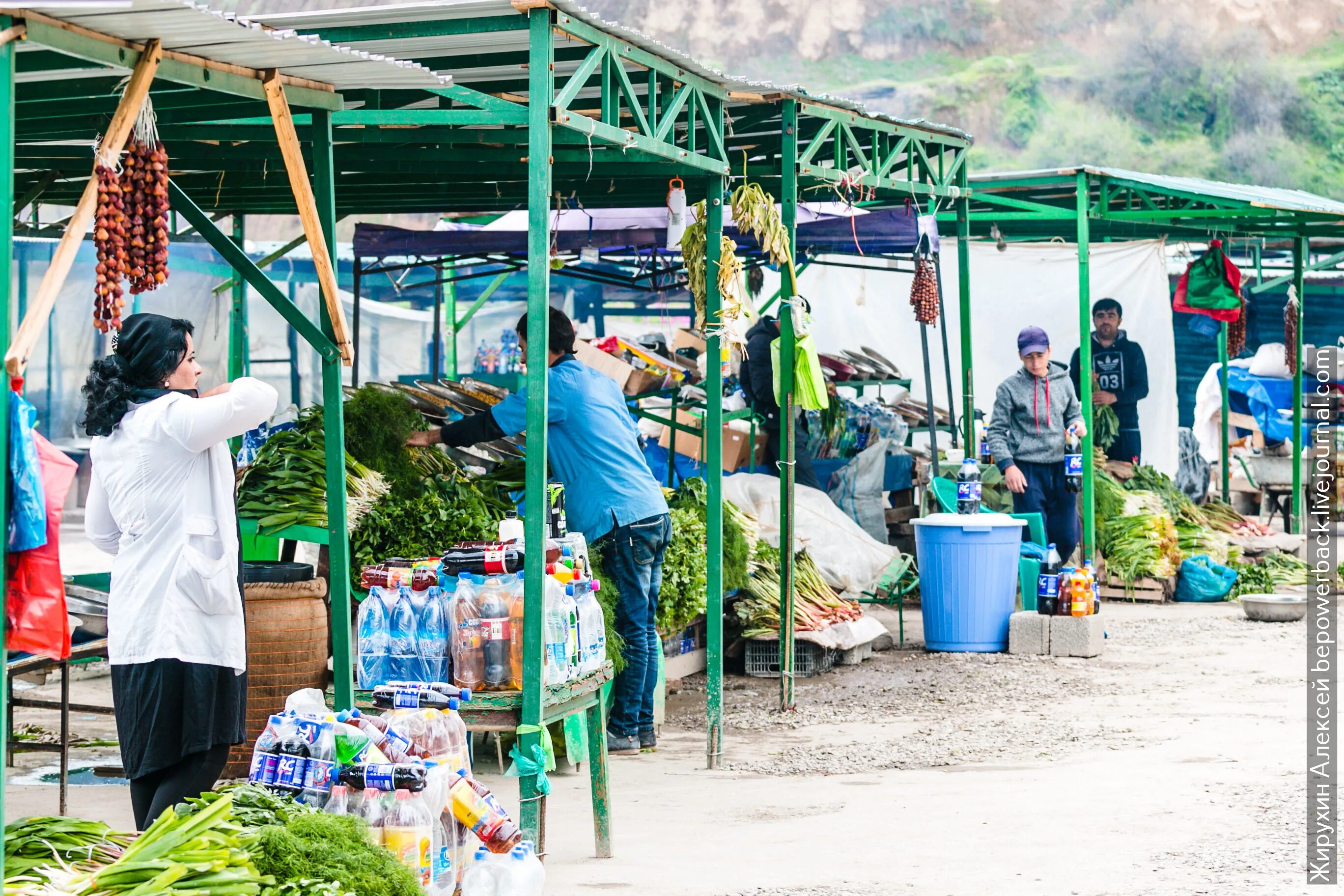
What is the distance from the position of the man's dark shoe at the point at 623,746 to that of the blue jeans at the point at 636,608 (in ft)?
0.07

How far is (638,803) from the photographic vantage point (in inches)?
252

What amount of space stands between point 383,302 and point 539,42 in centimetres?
1512

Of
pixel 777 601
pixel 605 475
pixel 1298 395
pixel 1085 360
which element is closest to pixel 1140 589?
pixel 1085 360

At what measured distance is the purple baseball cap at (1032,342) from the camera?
420 inches

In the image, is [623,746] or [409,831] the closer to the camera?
[409,831]

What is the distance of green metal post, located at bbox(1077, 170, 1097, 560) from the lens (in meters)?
11.7

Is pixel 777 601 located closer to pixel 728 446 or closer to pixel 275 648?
pixel 728 446

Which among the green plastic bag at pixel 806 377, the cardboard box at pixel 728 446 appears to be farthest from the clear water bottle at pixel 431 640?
the cardboard box at pixel 728 446

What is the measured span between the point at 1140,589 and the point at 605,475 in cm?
762

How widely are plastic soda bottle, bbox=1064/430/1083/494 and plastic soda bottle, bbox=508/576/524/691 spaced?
655cm

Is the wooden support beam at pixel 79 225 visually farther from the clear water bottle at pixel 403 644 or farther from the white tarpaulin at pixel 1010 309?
the white tarpaulin at pixel 1010 309

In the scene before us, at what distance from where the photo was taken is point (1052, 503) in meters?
11.0

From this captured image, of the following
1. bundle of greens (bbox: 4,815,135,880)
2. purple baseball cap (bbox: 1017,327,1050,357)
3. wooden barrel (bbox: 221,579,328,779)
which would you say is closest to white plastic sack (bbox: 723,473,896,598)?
purple baseball cap (bbox: 1017,327,1050,357)

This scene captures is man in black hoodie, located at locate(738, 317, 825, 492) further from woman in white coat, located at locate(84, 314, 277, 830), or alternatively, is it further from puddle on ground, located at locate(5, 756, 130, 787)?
woman in white coat, located at locate(84, 314, 277, 830)
